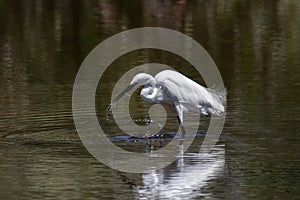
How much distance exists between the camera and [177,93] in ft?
38.4

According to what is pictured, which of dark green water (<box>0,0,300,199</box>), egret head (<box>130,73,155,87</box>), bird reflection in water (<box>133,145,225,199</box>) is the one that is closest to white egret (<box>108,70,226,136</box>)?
egret head (<box>130,73,155,87</box>)

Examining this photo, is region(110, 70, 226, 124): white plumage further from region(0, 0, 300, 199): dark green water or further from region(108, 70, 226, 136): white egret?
region(0, 0, 300, 199): dark green water

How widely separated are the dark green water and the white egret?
0.37 metres

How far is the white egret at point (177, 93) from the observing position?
1169 cm

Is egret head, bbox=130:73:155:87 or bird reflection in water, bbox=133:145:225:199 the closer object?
bird reflection in water, bbox=133:145:225:199

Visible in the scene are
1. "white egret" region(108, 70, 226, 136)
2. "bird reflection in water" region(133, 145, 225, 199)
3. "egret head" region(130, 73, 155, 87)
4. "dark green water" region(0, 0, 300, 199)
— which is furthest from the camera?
"white egret" region(108, 70, 226, 136)

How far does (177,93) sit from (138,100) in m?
2.45

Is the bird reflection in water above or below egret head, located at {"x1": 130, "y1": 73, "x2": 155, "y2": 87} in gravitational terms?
below

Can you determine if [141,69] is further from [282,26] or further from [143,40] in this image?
[282,26]

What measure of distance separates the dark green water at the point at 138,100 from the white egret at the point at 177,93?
1.23 feet

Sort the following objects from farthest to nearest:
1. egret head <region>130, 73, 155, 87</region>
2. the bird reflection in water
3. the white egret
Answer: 1. the white egret
2. egret head <region>130, 73, 155, 87</region>
3. the bird reflection in water

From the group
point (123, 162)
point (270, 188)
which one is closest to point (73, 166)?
point (123, 162)

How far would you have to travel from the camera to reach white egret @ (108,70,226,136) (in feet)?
38.3

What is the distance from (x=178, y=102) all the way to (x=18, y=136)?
1889mm
